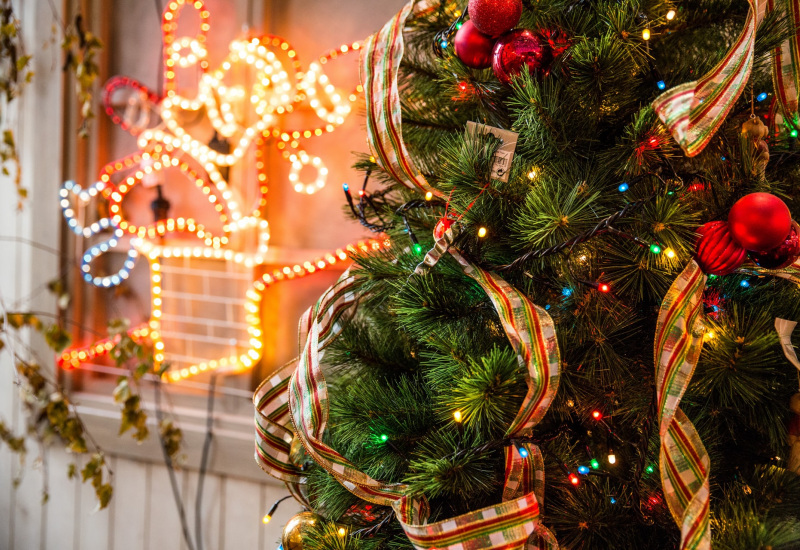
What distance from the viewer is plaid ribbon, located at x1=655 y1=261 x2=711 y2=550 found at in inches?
19.4

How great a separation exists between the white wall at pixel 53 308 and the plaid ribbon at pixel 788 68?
841 millimetres

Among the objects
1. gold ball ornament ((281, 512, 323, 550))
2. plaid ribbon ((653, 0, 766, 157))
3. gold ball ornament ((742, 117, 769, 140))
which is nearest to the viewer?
plaid ribbon ((653, 0, 766, 157))

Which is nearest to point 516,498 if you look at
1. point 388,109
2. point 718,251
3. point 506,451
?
point 506,451

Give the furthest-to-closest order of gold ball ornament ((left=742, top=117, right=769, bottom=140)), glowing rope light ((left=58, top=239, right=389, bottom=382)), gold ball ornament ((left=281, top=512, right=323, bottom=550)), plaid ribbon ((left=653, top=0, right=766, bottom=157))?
glowing rope light ((left=58, top=239, right=389, bottom=382))
gold ball ornament ((left=281, top=512, right=323, bottom=550))
gold ball ornament ((left=742, top=117, right=769, bottom=140))
plaid ribbon ((left=653, top=0, right=766, bottom=157))

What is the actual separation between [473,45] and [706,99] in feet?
0.76

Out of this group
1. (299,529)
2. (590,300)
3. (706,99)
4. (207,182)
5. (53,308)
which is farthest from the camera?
(53,308)

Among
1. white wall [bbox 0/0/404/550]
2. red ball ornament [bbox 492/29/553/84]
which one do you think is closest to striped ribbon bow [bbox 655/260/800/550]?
red ball ornament [bbox 492/29/553/84]

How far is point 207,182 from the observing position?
1.43 metres

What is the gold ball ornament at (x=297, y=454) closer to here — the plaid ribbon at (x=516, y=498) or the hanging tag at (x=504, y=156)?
the plaid ribbon at (x=516, y=498)

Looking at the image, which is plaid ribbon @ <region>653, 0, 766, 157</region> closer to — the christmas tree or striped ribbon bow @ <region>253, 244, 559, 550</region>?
the christmas tree

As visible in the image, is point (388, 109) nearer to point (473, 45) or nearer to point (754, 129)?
point (473, 45)

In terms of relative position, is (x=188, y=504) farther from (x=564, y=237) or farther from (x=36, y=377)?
(x=564, y=237)

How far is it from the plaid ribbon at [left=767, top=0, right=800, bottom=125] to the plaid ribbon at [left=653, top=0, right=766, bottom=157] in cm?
8

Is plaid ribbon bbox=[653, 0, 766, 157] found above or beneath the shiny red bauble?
above
